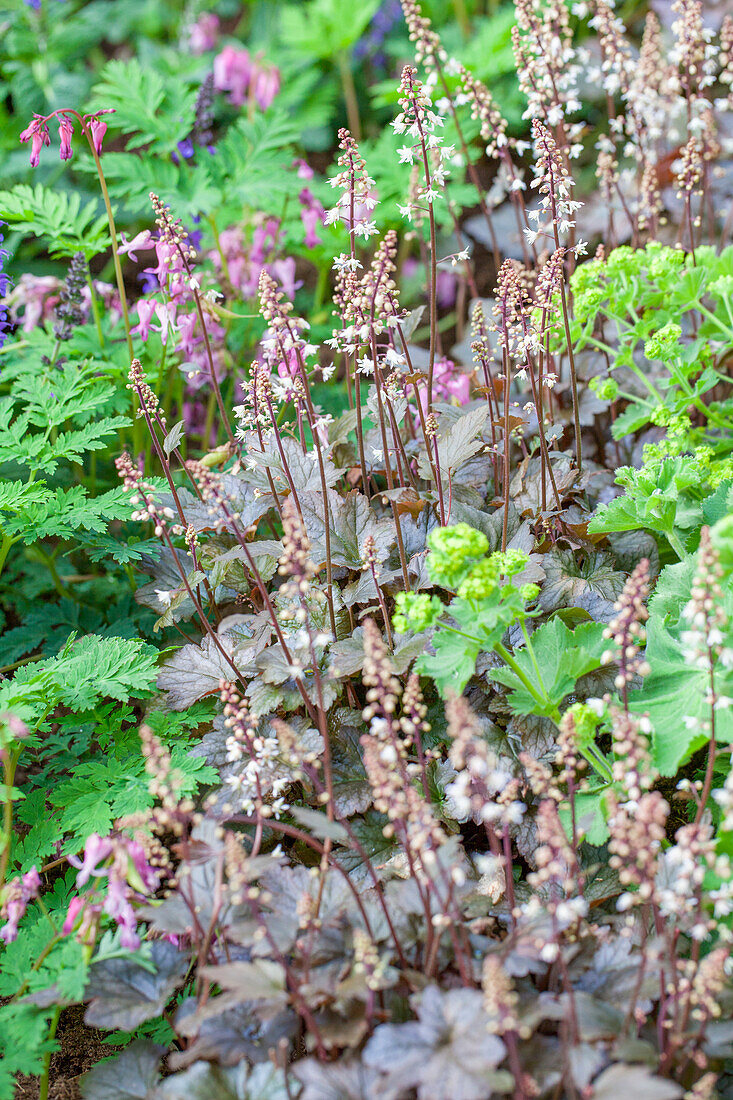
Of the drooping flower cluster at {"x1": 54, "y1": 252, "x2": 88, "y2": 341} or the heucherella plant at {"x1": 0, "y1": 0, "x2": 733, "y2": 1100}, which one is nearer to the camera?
the heucherella plant at {"x1": 0, "y1": 0, "x2": 733, "y2": 1100}

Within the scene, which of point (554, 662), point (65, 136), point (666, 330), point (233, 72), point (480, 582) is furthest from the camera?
point (233, 72)

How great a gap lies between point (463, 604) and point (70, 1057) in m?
1.34

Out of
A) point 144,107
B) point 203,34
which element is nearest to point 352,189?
point 144,107

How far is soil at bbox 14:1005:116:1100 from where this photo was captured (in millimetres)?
1824

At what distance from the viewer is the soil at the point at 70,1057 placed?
71.8 inches

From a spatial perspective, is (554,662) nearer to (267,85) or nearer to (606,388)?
(606,388)

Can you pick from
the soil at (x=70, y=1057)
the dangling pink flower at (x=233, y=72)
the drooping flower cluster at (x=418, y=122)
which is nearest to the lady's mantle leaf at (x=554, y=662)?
the drooping flower cluster at (x=418, y=122)

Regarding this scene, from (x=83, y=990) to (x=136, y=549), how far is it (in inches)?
43.8

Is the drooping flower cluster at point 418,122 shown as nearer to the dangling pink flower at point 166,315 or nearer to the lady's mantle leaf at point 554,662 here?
the dangling pink flower at point 166,315

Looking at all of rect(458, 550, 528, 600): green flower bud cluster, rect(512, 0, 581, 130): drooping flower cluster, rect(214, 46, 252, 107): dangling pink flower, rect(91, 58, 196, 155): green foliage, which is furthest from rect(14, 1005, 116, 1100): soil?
rect(214, 46, 252, 107): dangling pink flower

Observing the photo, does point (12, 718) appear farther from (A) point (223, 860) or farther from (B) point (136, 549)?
(B) point (136, 549)

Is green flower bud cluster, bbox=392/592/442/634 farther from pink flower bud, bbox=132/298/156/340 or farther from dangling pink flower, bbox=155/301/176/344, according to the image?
pink flower bud, bbox=132/298/156/340

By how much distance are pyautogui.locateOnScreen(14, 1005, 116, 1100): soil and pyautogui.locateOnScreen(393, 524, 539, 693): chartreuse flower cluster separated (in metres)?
1.14

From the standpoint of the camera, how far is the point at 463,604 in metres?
1.77
